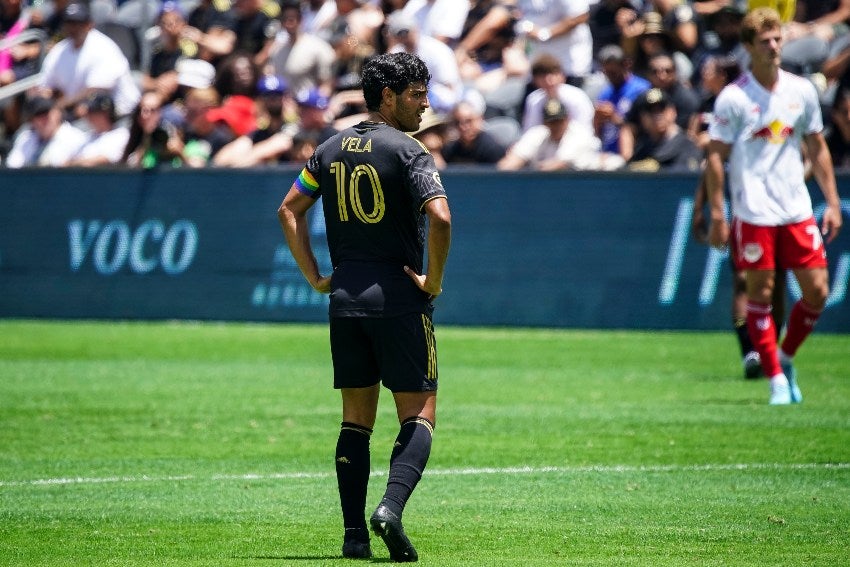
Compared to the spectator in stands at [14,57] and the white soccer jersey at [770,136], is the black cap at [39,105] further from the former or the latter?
the white soccer jersey at [770,136]

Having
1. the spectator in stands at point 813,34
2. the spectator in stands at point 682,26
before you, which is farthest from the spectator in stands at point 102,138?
the spectator in stands at point 813,34

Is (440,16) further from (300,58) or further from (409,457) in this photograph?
(409,457)

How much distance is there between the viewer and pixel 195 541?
22.4 feet

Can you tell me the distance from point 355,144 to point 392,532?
1.58m

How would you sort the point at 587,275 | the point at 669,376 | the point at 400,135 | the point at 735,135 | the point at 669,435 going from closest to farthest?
1. the point at 400,135
2. the point at 669,435
3. the point at 735,135
4. the point at 669,376
5. the point at 587,275

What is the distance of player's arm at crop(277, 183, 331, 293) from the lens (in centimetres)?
664

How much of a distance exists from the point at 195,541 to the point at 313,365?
7.68 m

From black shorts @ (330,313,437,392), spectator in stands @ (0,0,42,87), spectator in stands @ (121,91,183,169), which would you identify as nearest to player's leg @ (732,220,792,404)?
black shorts @ (330,313,437,392)

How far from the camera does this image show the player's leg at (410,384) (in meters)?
6.36

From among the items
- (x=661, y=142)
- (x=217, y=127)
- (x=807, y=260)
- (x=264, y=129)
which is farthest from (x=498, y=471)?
(x=217, y=127)

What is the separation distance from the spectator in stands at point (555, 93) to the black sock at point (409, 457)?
12059mm

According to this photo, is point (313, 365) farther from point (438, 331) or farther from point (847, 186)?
point (847, 186)

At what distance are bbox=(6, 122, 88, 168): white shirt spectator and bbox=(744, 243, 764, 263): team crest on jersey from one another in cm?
1113

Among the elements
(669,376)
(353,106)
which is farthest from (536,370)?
(353,106)
